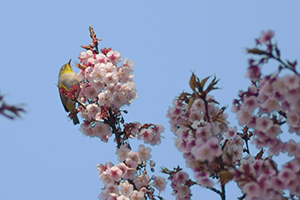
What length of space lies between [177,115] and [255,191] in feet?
5.18

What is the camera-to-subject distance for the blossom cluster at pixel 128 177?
17.6ft

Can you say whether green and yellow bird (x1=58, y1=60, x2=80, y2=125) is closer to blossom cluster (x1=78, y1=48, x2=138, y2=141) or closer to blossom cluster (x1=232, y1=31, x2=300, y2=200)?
blossom cluster (x1=78, y1=48, x2=138, y2=141)

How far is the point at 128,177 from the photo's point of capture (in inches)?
220

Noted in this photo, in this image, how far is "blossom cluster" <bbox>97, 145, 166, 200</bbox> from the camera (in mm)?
5363

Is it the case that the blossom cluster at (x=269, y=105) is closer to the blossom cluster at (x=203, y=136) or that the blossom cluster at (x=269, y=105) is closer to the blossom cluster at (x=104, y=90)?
the blossom cluster at (x=203, y=136)

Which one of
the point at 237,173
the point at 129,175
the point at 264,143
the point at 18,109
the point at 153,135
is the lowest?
the point at 18,109

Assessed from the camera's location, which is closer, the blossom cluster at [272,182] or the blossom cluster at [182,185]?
the blossom cluster at [272,182]

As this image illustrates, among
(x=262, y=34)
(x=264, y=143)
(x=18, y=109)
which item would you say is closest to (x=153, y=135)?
(x=264, y=143)

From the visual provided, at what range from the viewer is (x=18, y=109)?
10.3 feet

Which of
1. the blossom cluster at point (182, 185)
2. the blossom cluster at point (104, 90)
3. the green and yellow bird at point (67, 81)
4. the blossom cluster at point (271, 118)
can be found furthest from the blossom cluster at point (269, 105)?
the green and yellow bird at point (67, 81)

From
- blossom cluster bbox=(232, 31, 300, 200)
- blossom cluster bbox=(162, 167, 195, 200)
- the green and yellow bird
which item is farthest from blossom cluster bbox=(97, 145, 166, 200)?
the green and yellow bird

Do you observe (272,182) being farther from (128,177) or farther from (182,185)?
(128,177)

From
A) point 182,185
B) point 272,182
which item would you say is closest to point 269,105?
point 272,182

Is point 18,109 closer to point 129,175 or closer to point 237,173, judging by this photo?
point 237,173
